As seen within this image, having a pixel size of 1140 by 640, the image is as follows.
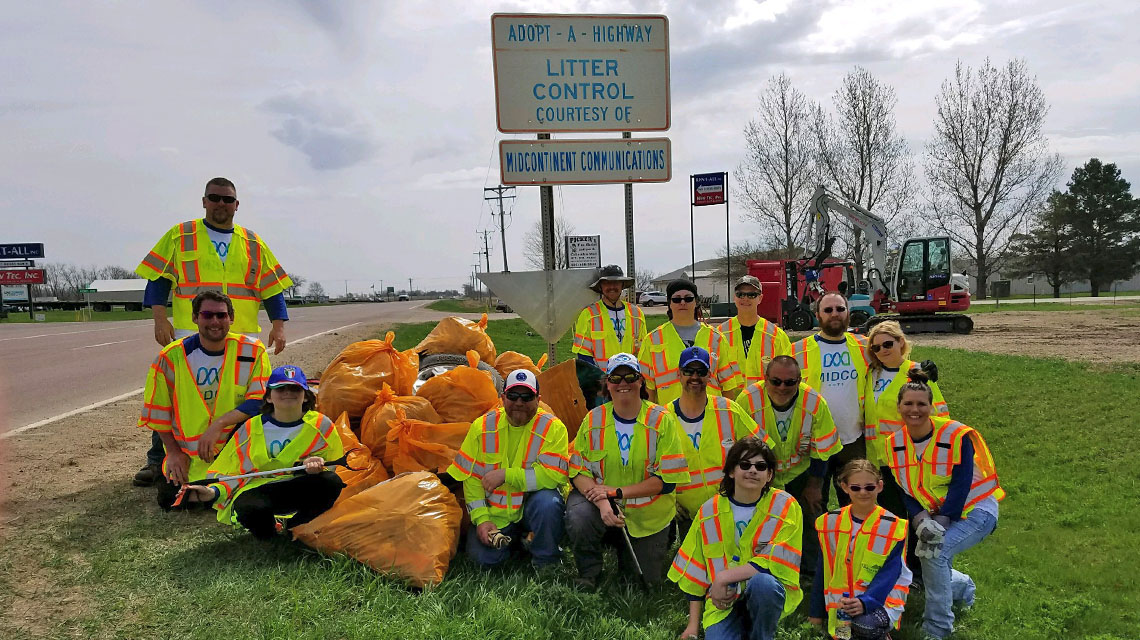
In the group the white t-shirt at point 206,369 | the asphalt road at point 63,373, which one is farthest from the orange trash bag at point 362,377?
the asphalt road at point 63,373

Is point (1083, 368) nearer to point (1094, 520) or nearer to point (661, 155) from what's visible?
point (1094, 520)

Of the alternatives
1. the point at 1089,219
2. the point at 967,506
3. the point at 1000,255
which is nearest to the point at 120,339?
the point at 967,506

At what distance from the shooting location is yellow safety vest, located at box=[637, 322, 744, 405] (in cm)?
452

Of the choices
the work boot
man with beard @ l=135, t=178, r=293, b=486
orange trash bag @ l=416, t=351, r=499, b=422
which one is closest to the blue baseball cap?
orange trash bag @ l=416, t=351, r=499, b=422

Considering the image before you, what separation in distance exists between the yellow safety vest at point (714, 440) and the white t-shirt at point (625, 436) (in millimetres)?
237

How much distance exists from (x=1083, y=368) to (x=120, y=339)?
850 inches

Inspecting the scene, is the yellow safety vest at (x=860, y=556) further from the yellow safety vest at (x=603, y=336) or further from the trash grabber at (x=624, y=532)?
the yellow safety vest at (x=603, y=336)

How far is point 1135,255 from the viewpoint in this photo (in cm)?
4722

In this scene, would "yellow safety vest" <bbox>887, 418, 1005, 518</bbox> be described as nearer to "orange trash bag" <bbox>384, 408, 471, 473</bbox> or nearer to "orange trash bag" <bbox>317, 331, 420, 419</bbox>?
"orange trash bag" <bbox>384, 408, 471, 473</bbox>

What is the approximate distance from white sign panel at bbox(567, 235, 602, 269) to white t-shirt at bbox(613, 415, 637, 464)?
108 inches

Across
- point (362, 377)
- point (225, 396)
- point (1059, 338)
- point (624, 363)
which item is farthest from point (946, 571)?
point (1059, 338)

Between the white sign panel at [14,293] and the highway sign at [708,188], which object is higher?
the highway sign at [708,188]

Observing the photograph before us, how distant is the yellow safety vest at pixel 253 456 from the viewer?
3650 millimetres

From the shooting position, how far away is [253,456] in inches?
146
